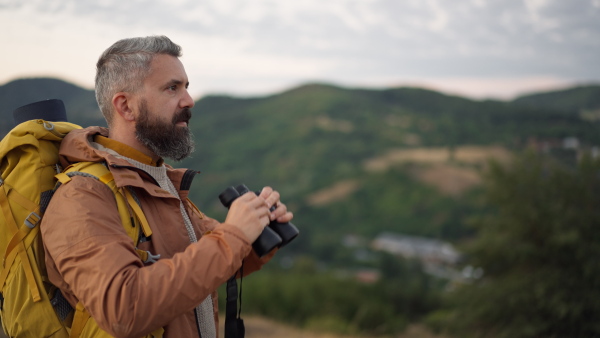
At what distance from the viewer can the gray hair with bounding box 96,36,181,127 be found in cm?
173

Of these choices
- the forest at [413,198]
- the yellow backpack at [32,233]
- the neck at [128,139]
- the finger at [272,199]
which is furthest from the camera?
the forest at [413,198]

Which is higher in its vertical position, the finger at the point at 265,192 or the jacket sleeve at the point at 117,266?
the finger at the point at 265,192

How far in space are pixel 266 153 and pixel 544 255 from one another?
9609cm

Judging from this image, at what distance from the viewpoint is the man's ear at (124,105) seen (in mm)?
1752

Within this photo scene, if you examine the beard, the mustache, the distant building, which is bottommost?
the distant building

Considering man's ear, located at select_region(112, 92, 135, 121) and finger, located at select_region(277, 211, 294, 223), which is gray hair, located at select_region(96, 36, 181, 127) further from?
finger, located at select_region(277, 211, 294, 223)

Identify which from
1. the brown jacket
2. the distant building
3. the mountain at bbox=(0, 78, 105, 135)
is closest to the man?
the brown jacket

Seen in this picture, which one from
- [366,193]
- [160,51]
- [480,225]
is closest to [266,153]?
[366,193]

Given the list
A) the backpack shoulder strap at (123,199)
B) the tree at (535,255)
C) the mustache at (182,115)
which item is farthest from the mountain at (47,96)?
the tree at (535,255)

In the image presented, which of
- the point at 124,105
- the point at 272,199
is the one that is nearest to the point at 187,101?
the point at 124,105

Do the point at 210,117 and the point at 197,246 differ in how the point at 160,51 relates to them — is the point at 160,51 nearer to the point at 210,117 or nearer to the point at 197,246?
the point at 197,246

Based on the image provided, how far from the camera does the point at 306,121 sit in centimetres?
12531

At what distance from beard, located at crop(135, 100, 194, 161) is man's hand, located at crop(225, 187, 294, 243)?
351 millimetres

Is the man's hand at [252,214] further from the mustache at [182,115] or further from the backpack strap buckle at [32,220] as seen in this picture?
the backpack strap buckle at [32,220]
